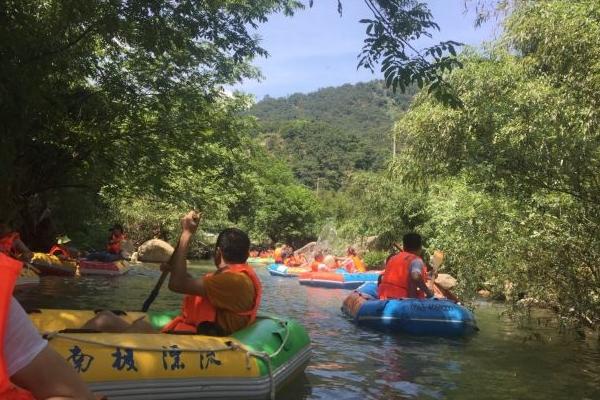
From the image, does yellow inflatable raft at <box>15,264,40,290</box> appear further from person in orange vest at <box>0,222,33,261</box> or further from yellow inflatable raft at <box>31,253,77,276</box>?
yellow inflatable raft at <box>31,253,77,276</box>

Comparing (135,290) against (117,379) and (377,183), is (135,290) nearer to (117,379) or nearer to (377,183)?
(117,379)

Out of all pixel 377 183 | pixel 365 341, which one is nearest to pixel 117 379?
pixel 365 341

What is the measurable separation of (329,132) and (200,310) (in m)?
91.3

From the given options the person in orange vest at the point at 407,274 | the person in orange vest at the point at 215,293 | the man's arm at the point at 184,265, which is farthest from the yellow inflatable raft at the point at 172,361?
the person in orange vest at the point at 407,274

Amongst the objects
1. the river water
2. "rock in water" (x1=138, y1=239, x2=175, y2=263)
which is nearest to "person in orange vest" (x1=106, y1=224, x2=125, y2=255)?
the river water

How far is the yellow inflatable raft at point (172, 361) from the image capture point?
3838 millimetres

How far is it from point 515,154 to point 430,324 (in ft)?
9.35

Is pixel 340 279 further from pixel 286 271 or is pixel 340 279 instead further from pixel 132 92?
pixel 132 92

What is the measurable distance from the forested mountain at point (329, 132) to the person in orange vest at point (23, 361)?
4938 cm

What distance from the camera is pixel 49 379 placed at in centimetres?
170

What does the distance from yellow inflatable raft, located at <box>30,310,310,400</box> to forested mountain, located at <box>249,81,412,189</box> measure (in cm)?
4632

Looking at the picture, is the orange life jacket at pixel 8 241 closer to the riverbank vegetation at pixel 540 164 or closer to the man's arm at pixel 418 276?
the man's arm at pixel 418 276

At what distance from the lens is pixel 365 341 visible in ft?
26.4

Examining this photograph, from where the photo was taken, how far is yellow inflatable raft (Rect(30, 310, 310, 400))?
12.6 ft
